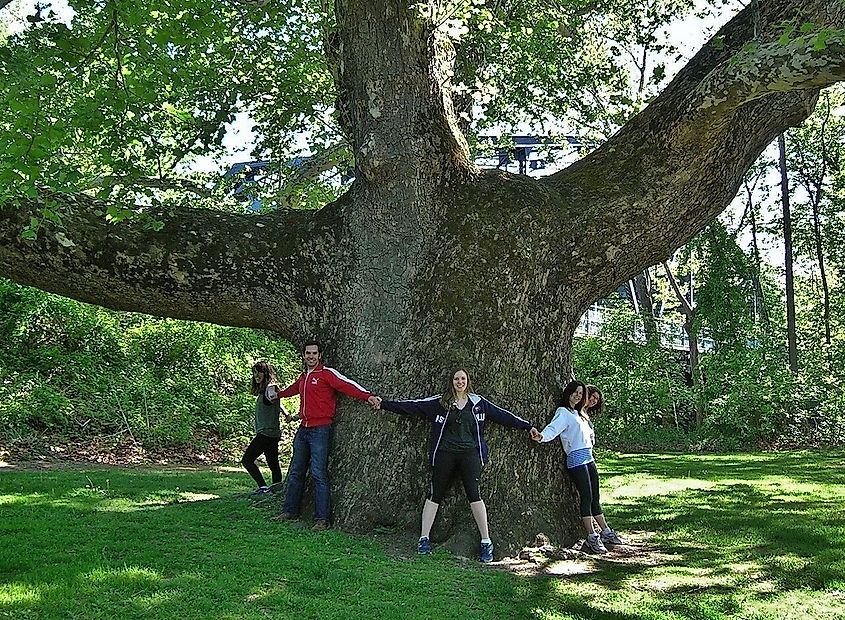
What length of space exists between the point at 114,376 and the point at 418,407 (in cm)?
1091

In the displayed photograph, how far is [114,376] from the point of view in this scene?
1691 cm

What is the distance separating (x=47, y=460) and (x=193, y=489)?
12.0 ft

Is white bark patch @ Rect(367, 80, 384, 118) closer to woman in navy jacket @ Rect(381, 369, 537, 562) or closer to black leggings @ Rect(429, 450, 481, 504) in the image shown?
woman in navy jacket @ Rect(381, 369, 537, 562)

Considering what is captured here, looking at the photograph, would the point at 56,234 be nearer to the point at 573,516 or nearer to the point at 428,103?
the point at 428,103

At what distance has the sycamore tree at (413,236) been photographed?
26.5 ft

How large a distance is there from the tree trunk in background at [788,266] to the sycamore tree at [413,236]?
567 inches

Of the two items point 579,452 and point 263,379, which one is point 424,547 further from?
point 263,379

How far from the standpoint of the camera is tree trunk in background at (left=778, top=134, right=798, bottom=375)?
22.8 m

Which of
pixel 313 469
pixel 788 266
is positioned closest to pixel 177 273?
pixel 313 469

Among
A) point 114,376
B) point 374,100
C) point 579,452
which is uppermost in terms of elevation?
point 374,100

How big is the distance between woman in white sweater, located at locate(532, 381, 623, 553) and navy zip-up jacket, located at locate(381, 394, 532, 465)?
15.5 inches

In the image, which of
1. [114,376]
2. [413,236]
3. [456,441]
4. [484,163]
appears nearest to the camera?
[456,441]

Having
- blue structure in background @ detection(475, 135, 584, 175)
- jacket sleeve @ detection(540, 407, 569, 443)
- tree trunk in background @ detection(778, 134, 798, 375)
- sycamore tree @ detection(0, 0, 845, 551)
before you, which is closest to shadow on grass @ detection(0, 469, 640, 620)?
sycamore tree @ detection(0, 0, 845, 551)

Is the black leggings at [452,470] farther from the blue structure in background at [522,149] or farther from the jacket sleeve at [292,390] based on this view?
the blue structure in background at [522,149]
